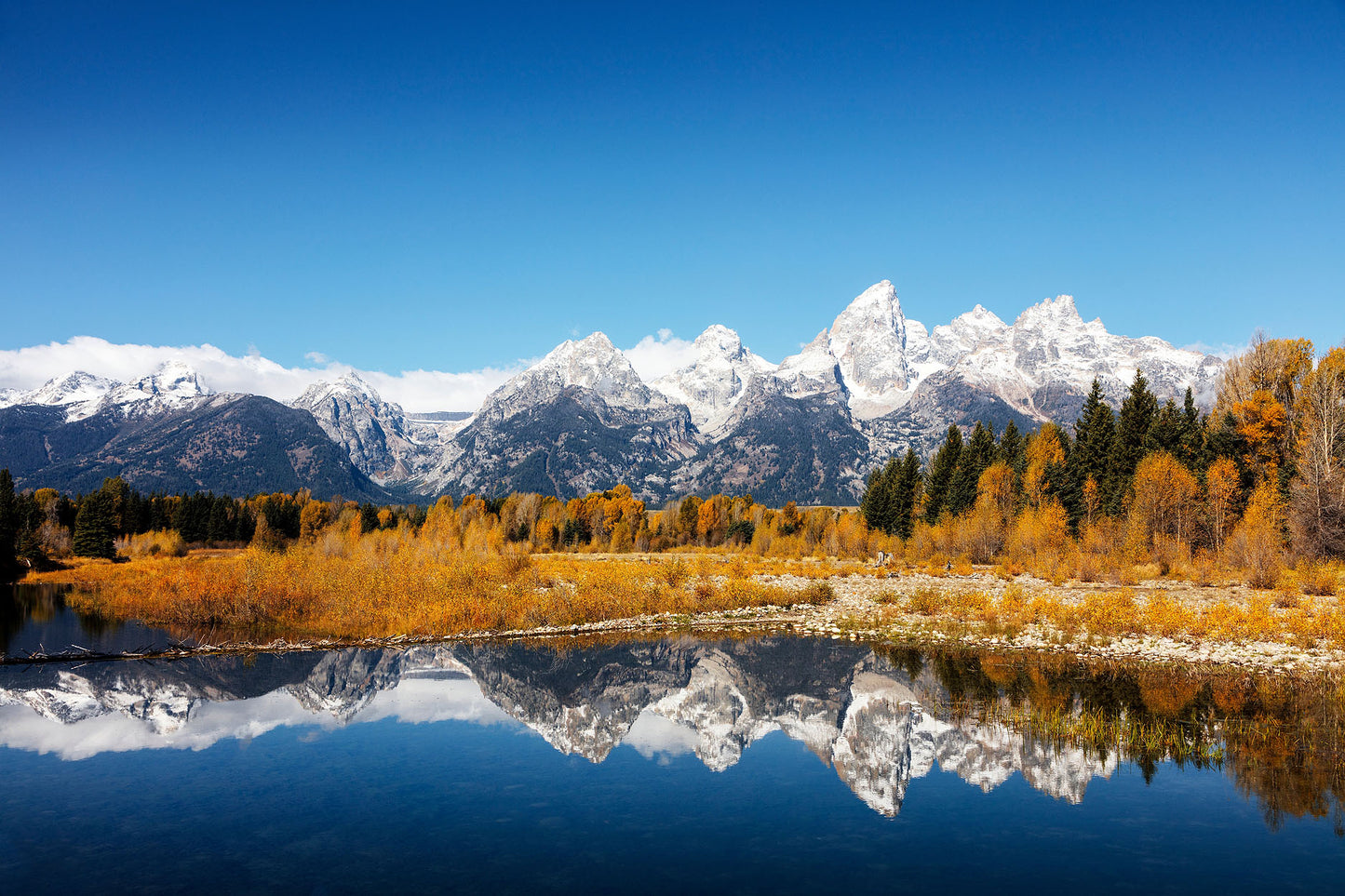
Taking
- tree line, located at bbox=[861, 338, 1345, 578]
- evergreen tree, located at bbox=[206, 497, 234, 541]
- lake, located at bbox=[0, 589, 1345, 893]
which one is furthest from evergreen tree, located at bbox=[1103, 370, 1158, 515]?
evergreen tree, located at bbox=[206, 497, 234, 541]

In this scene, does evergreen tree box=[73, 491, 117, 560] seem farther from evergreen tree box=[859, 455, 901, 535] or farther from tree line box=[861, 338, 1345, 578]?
tree line box=[861, 338, 1345, 578]

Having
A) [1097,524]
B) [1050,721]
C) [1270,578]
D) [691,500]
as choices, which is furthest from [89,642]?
[691,500]

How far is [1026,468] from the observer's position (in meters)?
70.1

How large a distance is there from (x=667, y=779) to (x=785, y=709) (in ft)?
23.6

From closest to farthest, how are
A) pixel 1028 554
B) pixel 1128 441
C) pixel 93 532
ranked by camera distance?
pixel 1028 554, pixel 1128 441, pixel 93 532

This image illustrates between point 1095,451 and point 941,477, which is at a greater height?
point 1095,451

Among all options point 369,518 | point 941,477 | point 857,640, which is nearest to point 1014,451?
point 941,477

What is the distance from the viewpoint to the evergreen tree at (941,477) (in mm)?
83000

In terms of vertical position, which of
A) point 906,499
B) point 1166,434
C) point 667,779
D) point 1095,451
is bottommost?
point 667,779

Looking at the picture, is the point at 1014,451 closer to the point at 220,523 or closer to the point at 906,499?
the point at 906,499

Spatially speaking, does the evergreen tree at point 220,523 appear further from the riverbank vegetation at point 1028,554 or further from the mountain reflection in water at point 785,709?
the mountain reflection in water at point 785,709

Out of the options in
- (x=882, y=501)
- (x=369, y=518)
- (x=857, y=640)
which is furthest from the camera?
(x=369, y=518)

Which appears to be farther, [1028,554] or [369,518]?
[369,518]

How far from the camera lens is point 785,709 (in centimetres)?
2400
